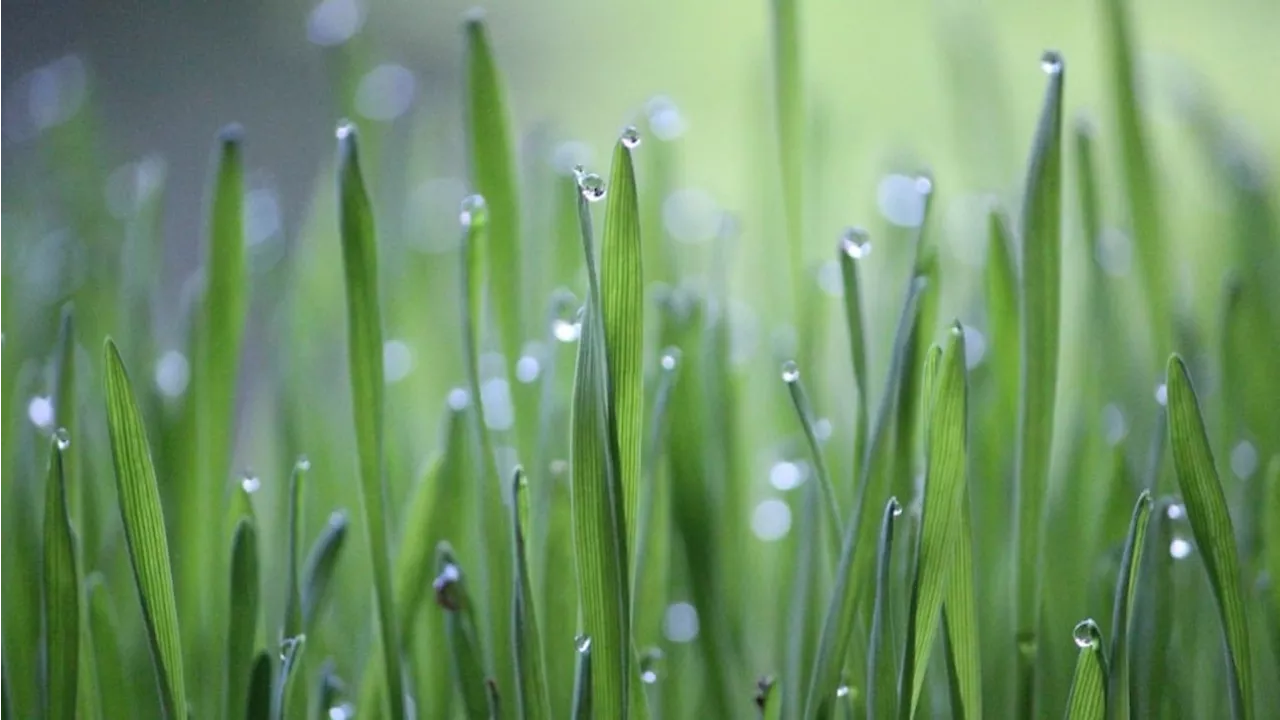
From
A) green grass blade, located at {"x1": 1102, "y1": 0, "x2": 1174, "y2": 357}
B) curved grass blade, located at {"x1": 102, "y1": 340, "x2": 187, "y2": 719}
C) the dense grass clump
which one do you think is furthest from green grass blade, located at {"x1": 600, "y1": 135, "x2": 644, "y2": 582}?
green grass blade, located at {"x1": 1102, "y1": 0, "x2": 1174, "y2": 357}

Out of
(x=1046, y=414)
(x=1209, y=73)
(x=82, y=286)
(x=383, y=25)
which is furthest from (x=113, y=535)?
(x=383, y=25)

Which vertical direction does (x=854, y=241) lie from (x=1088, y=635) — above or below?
above

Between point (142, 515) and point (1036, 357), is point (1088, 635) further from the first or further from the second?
point (142, 515)

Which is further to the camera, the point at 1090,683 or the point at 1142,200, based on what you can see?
the point at 1142,200

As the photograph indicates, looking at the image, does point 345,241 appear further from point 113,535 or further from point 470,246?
point 113,535

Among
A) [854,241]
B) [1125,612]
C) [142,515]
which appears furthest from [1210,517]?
[142,515]

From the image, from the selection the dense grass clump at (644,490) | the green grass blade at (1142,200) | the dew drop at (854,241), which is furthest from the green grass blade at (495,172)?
the green grass blade at (1142,200)

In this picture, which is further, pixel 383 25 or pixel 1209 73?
pixel 383 25
